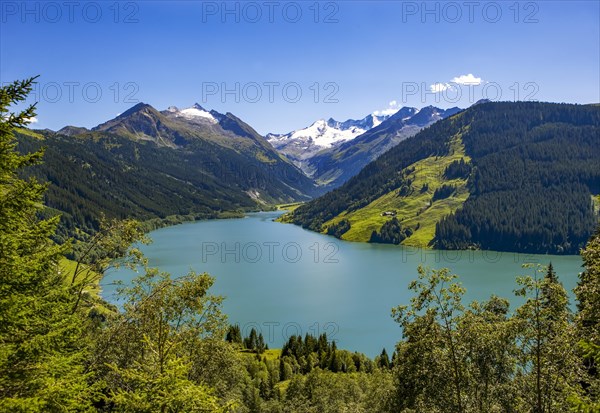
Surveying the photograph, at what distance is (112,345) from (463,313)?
52.5 ft

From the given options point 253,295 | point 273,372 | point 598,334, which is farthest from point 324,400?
point 253,295

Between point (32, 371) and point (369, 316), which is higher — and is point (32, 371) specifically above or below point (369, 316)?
above

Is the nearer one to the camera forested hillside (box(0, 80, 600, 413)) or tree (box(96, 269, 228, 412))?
tree (box(96, 269, 228, 412))

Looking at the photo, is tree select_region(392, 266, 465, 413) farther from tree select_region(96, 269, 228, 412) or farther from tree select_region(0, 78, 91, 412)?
tree select_region(0, 78, 91, 412)

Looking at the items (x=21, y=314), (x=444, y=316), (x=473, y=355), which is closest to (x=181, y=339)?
(x=21, y=314)

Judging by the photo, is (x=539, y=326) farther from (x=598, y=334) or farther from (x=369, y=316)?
(x=369, y=316)

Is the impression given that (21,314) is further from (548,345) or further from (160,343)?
(548,345)

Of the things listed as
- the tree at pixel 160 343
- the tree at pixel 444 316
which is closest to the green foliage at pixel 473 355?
the tree at pixel 444 316

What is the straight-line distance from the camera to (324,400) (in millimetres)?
54125

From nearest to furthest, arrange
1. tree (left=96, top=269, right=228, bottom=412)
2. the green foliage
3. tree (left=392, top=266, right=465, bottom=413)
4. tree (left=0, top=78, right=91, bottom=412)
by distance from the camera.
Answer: tree (left=96, top=269, right=228, bottom=412)
tree (left=0, top=78, right=91, bottom=412)
the green foliage
tree (left=392, top=266, right=465, bottom=413)

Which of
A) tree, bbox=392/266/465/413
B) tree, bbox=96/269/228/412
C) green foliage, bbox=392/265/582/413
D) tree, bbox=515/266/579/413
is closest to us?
tree, bbox=96/269/228/412

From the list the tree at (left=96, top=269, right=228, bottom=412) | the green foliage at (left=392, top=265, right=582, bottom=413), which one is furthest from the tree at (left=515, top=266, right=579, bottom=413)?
the tree at (left=96, top=269, right=228, bottom=412)

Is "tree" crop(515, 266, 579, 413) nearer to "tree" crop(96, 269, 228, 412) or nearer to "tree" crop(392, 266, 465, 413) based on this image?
"tree" crop(392, 266, 465, 413)

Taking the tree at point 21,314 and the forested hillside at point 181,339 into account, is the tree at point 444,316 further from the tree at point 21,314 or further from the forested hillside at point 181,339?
the tree at point 21,314
